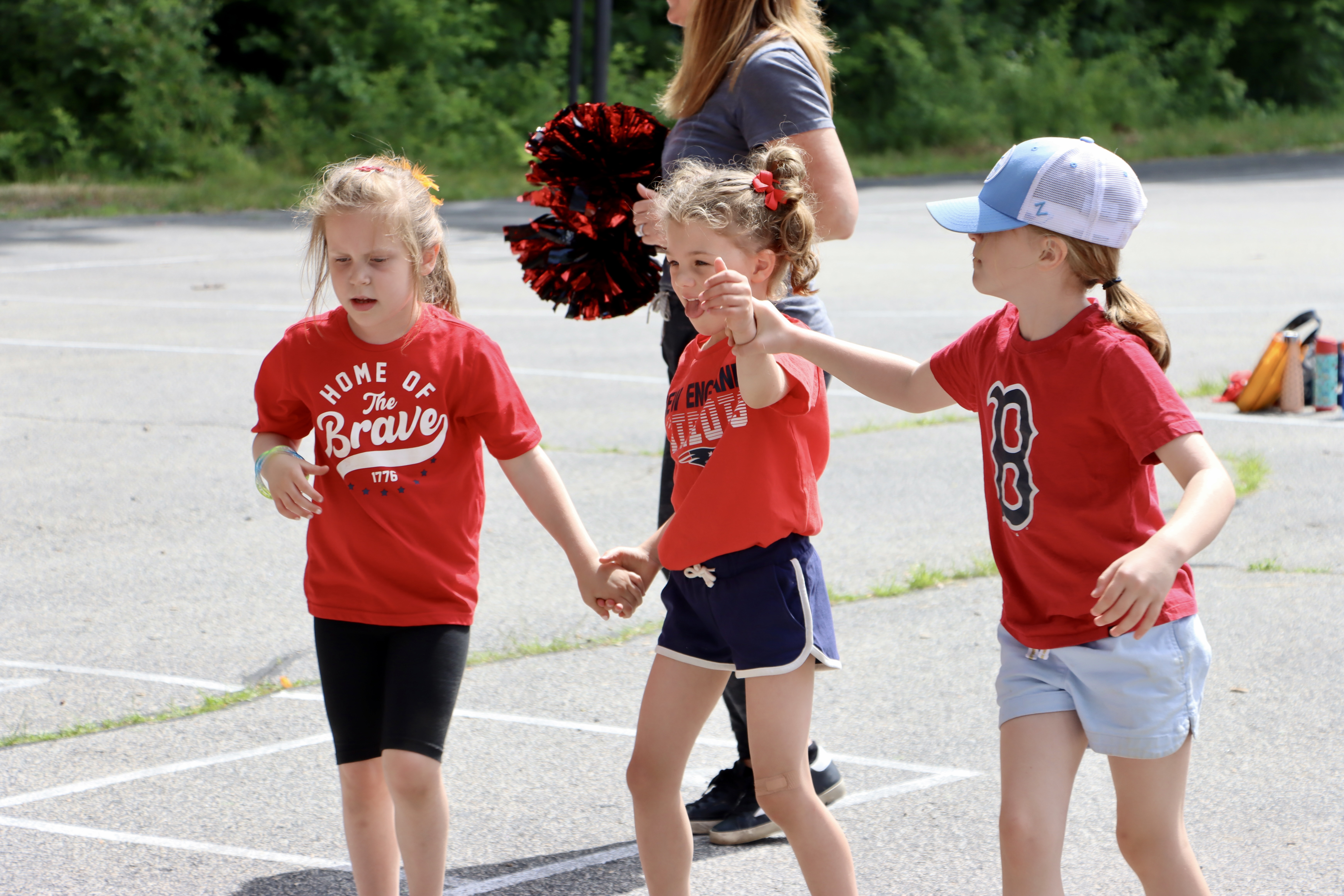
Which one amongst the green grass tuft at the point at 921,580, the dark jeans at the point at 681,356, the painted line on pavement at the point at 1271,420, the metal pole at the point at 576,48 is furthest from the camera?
the metal pole at the point at 576,48

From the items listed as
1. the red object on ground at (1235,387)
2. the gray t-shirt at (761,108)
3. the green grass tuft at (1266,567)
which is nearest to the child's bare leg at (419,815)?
the gray t-shirt at (761,108)

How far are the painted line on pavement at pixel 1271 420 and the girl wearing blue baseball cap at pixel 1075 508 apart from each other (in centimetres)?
619

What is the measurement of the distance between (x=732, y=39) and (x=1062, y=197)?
3.84 ft

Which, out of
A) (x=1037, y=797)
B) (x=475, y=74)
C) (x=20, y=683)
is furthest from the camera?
(x=475, y=74)

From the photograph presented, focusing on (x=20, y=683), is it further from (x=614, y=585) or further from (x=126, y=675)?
(x=614, y=585)

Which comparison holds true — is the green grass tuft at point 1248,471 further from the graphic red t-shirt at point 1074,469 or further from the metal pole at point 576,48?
the metal pole at point 576,48

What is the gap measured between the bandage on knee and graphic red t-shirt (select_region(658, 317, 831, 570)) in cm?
44

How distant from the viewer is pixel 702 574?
2.98m

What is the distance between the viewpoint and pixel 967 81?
104ft

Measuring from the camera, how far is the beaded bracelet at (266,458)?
10.1 ft

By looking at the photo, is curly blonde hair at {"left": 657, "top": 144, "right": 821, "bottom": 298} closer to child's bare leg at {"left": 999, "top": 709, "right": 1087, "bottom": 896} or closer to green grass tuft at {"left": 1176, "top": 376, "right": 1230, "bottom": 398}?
child's bare leg at {"left": 999, "top": 709, "right": 1087, "bottom": 896}

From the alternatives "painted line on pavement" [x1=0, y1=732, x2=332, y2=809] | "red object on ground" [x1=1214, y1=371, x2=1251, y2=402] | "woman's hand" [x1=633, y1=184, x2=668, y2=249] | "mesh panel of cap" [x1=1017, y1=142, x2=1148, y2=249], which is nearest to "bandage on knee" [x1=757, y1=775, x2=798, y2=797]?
"mesh panel of cap" [x1=1017, y1=142, x2=1148, y2=249]

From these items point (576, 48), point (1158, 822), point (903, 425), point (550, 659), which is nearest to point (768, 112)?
point (1158, 822)

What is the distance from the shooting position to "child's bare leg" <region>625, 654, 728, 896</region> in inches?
117
